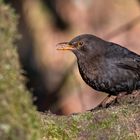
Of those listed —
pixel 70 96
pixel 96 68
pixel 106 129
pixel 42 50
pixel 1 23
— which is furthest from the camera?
pixel 42 50

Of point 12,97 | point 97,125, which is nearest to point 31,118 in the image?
point 12,97

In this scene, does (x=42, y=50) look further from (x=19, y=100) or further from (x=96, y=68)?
(x=19, y=100)

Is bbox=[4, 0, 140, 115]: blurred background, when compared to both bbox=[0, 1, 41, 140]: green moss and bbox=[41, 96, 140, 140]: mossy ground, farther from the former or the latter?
bbox=[0, 1, 41, 140]: green moss

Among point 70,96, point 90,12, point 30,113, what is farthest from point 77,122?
point 90,12

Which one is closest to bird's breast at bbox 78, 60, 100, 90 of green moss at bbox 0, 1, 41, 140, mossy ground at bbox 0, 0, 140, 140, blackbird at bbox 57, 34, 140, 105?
blackbird at bbox 57, 34, 140, 105

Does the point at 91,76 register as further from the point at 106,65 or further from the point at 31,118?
the point at 31,118

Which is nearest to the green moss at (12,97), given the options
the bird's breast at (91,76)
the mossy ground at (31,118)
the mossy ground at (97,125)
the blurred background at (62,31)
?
the mossy ground at (31,118)
